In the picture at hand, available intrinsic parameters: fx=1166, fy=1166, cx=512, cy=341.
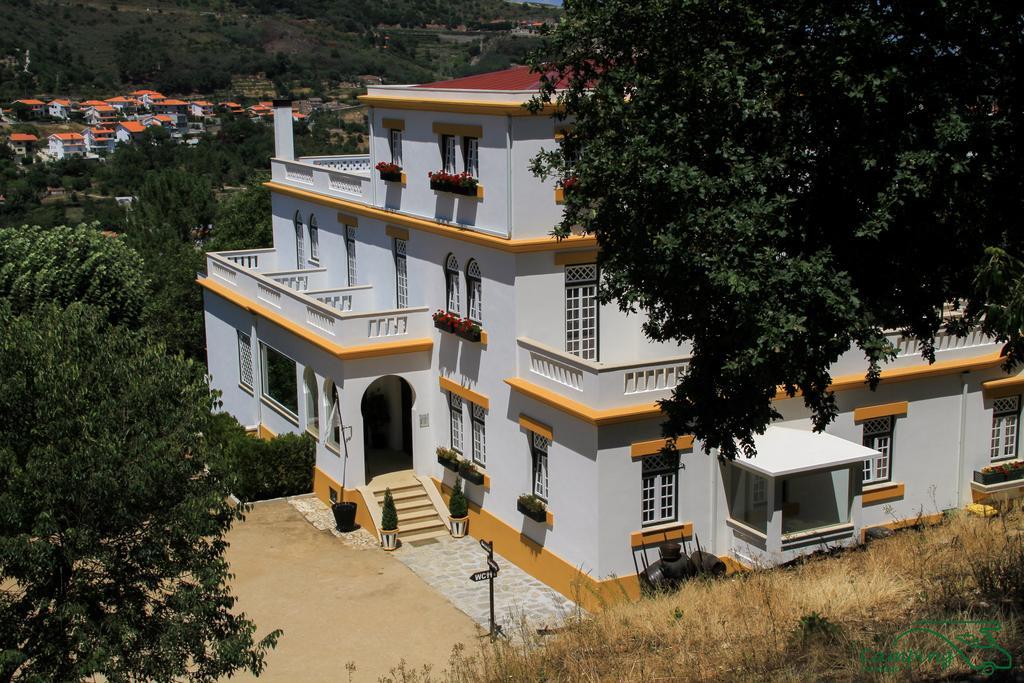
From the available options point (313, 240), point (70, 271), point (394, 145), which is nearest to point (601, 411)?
point (394, 145)

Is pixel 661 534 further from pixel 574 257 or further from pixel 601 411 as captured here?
pixel 574 257

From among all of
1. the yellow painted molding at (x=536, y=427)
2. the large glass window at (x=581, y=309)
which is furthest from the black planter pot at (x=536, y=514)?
the large glass window at (x=581, y=309)

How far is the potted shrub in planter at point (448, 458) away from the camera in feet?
82.0

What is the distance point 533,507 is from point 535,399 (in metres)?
2.04

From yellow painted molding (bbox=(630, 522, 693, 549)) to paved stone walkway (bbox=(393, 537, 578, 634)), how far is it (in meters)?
1.66

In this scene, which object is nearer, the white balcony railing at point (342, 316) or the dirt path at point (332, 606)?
the dirt path at point (332, 606)

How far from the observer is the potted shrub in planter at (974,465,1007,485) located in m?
23.9

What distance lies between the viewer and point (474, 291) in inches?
957

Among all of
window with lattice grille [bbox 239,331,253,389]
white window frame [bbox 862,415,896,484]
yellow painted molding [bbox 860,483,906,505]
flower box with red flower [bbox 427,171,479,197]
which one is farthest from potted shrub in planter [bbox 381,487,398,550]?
white window frame [bbox 862,415,896,484]

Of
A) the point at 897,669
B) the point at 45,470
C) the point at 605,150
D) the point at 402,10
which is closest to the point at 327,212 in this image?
the point at 605,150

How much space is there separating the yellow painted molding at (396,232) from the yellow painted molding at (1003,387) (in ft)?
41.9

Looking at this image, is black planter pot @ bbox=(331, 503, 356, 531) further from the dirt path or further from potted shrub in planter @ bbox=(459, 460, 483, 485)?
potted shrub in planter @ bbox=(459, 460, 483, 485)

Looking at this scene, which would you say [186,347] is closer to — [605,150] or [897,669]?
[605,150]

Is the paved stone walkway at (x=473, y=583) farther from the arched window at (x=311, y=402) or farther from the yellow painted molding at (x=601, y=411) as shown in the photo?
the yellow painted molding at (x=601, y=411)
